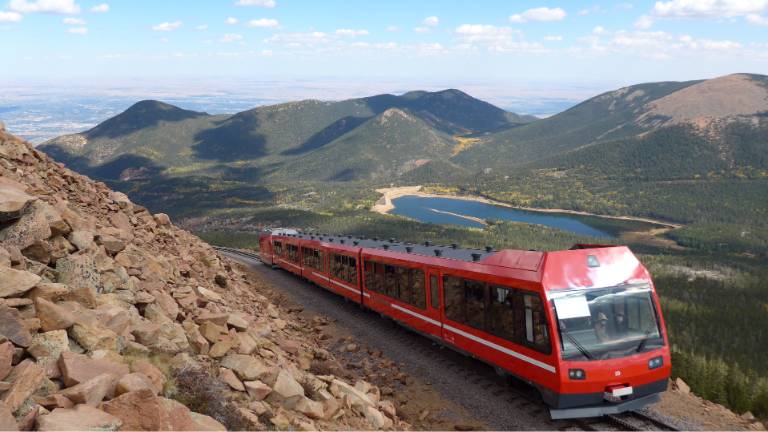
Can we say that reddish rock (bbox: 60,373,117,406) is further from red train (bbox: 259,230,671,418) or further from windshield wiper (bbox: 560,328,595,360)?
windshield wiper (bbox: 560,328,595,360)

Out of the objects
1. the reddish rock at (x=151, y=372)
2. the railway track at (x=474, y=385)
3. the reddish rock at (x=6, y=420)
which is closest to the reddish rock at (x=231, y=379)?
the reddish rock at (x=151, y=372)

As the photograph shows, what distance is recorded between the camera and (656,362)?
13.5 metres

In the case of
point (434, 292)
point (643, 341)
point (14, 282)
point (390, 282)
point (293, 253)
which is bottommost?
point (293, 253)

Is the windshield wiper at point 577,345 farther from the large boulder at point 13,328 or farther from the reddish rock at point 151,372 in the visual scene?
the large boulder at point 13,328

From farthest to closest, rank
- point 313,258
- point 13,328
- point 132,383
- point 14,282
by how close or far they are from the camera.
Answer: point 313,258, point 14,282, point 13,328, point 132,383

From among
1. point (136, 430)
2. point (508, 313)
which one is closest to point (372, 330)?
point (508, 313)

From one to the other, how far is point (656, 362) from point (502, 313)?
370 centimetres

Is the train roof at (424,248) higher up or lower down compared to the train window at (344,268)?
higher up

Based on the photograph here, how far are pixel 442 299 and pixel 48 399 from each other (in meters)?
12.8

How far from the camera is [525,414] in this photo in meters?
14.2

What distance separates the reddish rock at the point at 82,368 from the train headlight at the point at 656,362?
10.9 meters

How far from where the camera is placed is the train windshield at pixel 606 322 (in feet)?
43.2

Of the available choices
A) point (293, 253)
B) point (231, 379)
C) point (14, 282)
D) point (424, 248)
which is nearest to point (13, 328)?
point (14, 282)

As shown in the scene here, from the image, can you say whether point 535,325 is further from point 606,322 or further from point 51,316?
point 51,316
